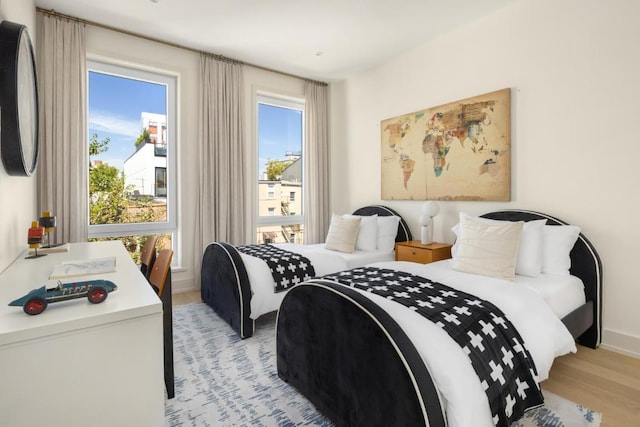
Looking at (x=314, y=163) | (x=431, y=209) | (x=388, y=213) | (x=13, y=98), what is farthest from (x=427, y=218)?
(x=13, y=98)

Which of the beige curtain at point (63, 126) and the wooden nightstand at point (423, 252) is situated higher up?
the beige curtain at point (63, 126)

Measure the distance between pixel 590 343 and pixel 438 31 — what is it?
122 inches

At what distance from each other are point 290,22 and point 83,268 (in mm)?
2818

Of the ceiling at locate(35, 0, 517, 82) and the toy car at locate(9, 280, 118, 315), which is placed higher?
the ceiling at locate(35, 0, 517, 82)

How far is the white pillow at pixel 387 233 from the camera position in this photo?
3.77 m

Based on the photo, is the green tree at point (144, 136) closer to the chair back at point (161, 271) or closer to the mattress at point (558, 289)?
the chair back at point (161, 271)

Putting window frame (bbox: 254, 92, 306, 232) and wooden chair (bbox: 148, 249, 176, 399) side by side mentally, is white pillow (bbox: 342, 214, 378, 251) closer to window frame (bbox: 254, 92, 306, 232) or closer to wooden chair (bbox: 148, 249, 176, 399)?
window frame (bbox: 254, 92, 306, 232)

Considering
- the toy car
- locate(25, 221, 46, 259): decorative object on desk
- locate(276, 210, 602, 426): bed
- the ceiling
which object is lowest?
locate(276, 210, 602, 426): bed

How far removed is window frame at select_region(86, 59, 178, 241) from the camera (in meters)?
3.47

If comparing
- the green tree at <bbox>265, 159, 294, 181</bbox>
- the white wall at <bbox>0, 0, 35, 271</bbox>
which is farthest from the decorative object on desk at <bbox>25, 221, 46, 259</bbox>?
the green tree at <bbox>265, 159, 294, 181</bbox>

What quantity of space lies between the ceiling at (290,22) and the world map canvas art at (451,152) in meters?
0.79

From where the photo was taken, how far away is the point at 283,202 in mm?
4719

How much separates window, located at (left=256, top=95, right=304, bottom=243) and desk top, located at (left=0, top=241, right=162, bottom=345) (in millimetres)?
3019

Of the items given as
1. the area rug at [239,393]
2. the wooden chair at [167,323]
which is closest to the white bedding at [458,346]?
the area rug at [239,393]
